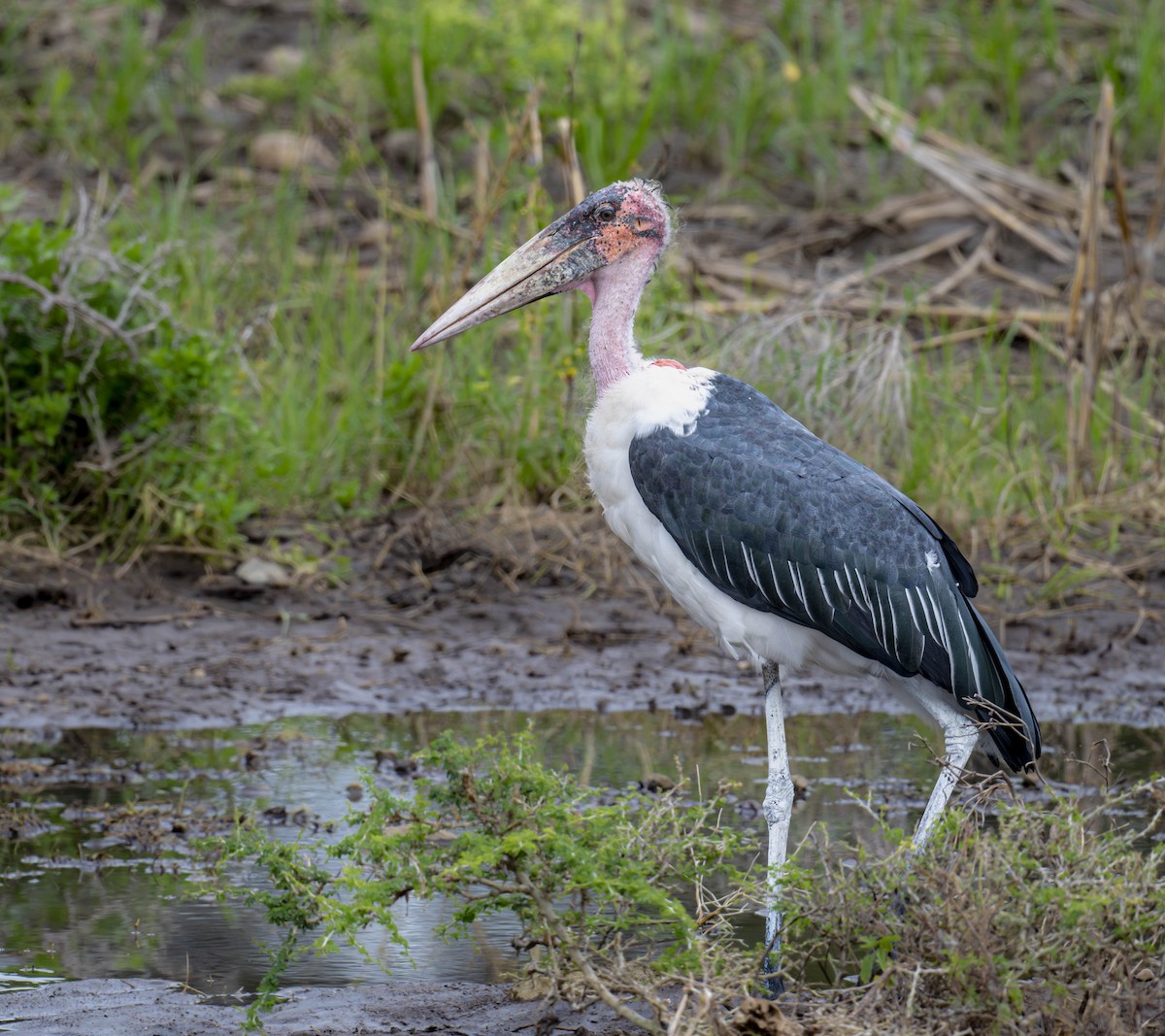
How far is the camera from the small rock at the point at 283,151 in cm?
991

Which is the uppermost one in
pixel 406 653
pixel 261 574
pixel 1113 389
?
pixel 1113 389

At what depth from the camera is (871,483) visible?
412 centimetres

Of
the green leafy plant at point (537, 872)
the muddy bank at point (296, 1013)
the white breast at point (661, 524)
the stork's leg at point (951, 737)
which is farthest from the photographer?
the white breast at point (661, 524)

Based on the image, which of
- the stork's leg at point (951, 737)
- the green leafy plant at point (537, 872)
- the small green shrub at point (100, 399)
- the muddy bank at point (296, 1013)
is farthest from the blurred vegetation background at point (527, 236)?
the muddy bank at point (296, 1013)

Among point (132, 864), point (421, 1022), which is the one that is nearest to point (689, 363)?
point (132, 864)

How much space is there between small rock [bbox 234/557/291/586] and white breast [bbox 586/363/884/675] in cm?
257

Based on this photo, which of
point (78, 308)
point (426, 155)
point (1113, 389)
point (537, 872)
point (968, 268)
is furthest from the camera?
point (968, 268)

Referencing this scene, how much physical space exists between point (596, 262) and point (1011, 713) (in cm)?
146

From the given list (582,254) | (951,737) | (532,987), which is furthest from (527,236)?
(532,987)

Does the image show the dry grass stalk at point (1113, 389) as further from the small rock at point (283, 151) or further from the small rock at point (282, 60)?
the small rock at point (282, 60)

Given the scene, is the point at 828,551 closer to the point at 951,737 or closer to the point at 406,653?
the point at 951,737

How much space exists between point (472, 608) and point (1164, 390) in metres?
3.44

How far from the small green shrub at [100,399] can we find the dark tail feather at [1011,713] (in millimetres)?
3227

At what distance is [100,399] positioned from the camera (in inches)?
250
